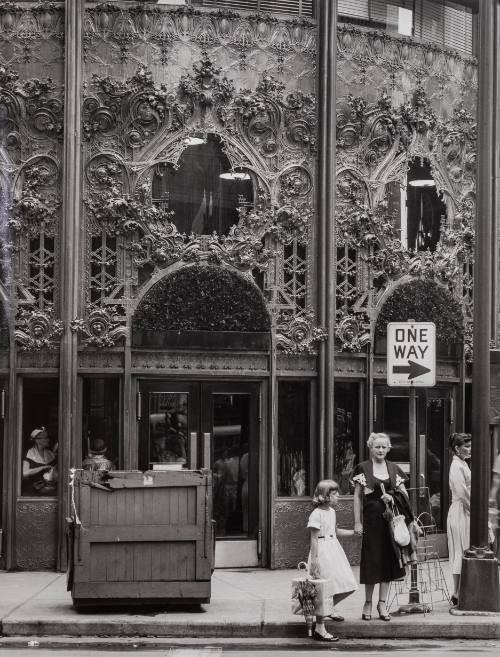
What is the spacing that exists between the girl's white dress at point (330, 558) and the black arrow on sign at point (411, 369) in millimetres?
1943

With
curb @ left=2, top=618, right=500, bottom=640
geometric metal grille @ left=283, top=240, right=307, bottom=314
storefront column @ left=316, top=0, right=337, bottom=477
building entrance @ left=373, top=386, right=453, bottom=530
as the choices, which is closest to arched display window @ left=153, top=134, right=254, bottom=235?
geometric metal grille @ left=283, top=240, right=307, bottom=314

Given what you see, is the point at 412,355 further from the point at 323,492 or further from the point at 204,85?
the point at 204,85

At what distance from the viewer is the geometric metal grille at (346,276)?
16562 millimetres

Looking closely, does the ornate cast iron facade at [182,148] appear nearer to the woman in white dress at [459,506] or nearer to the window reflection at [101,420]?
the window reflection at [101,420]

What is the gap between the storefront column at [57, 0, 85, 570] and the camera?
610 inches

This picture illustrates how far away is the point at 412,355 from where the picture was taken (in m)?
13.4

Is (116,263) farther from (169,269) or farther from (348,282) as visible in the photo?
(348,282)

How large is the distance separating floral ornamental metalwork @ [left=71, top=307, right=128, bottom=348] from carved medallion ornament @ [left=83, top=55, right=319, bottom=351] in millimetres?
172

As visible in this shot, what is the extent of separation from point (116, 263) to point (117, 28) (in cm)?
305

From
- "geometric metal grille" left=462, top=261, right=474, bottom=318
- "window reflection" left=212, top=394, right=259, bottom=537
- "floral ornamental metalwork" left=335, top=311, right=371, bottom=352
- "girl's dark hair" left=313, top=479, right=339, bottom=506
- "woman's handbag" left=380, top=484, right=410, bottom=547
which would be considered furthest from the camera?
"geometric metal grille" left=462, top=261, right=474, bottom=318

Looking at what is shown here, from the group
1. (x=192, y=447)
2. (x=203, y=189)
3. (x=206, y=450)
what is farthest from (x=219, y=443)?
(x=203, y=189)

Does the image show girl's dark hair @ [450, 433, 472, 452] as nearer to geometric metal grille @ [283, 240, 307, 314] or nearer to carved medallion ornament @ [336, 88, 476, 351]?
carved medallion ornament @ [336, 88, 476, 351]

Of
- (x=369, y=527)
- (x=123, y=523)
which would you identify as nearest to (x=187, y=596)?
(x=123, y=523)

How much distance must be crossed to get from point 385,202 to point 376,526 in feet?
19.7
